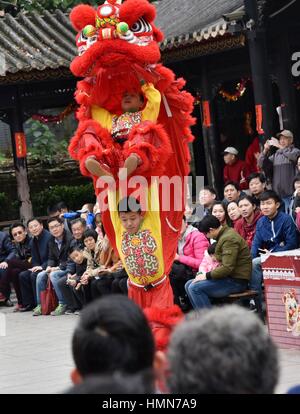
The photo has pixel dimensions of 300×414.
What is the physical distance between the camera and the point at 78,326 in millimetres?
2797

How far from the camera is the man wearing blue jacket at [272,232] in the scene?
8.39 metres

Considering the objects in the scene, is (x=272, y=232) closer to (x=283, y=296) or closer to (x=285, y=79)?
(x=283, y=296)

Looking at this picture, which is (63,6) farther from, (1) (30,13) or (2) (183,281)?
(2) (183,281)

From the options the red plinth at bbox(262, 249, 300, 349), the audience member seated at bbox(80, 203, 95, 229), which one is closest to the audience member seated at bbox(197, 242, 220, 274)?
the red plinth at bbox(262, 249, 300, 349)

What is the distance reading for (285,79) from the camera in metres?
12.0

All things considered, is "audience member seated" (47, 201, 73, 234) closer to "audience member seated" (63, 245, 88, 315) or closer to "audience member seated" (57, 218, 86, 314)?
"audience member seated" (57, 218, 86, 314)

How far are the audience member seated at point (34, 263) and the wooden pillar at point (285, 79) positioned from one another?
3.25m

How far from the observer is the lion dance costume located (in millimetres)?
6539

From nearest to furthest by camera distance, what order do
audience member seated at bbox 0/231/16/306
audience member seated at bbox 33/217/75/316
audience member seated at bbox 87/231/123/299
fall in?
audience member seated at bbox 87/231/123/299
audience member seated at bbox 33/217/75/316
audience member seated at bbox 0/231/16/306

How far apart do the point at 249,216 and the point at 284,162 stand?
1530 mm

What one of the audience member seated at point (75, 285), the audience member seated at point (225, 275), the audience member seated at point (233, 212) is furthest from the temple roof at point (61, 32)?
the audience member seated at point (225, 275)

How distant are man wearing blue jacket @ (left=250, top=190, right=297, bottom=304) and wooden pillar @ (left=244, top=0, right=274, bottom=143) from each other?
265 centimetres
